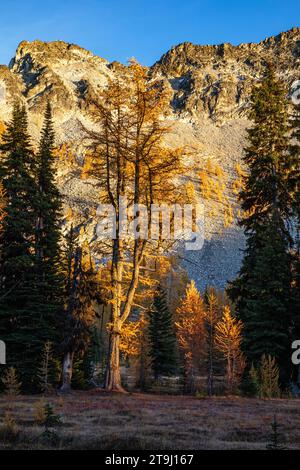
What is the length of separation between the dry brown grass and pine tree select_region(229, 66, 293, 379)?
1063 centimetres

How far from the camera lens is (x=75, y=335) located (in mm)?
19688

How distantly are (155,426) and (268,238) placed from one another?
54.6ft

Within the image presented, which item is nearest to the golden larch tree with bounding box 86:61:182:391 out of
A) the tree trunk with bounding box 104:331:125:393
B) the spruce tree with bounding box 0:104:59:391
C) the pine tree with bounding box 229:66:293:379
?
the tree trunk with bounding box 104:331:125:393

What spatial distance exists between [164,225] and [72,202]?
5284 inches

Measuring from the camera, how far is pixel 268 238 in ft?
77.8

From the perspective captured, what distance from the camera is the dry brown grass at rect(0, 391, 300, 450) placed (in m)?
6.93

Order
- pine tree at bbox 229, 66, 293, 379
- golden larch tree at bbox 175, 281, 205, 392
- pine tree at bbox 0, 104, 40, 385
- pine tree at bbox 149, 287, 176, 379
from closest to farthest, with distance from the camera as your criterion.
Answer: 1. pine tree at bbox 229, 66, 293, 379
2. pine tree at bbox 0, 104, 40, 385
3. golden larch tree at bbox 175, 281, 205, 392
4. pine tree at bbox 149, 287, 176, 379

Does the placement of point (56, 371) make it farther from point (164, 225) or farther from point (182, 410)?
point (182, 410)

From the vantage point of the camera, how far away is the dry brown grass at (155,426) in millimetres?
6934
